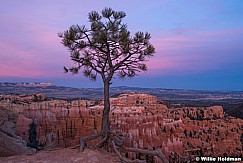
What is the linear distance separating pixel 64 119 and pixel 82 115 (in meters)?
2.61

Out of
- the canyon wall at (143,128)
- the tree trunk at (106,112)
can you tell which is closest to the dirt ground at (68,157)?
the tree trunk at (106,112)

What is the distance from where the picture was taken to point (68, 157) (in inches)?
326

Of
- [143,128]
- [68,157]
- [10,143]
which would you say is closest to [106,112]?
[68,157]

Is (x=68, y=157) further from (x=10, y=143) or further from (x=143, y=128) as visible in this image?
(x=143, y=128)

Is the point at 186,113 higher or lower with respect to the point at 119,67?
lower

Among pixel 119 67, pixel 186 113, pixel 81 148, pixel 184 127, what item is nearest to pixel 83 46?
pixel 119 67

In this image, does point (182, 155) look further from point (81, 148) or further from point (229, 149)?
point (81, 148)

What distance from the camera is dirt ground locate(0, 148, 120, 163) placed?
8.04 meters

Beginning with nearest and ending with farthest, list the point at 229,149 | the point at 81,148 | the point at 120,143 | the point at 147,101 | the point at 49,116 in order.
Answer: the point at 81,148
the point at 120,143
the point at 229,149
the point at 49,116
the point at 147,101

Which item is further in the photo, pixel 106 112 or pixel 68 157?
pixel 106 112

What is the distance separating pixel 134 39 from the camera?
9398 mm

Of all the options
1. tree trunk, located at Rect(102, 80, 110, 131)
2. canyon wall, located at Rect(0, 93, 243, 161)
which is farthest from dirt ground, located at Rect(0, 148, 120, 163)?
canyon wall, located at Rect(0, 93, 243, 161)

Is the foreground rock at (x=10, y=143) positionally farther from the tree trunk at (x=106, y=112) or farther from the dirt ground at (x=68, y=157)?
the tree trunk at (x=106, y=112)

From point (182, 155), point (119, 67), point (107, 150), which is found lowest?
point (182, 155)
